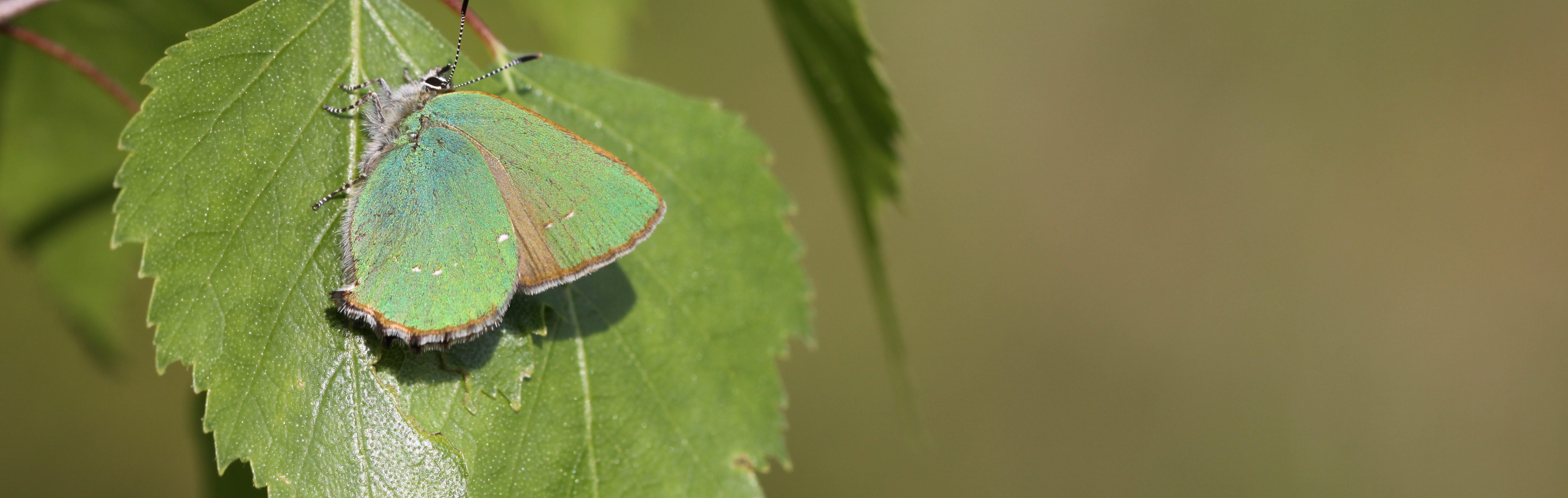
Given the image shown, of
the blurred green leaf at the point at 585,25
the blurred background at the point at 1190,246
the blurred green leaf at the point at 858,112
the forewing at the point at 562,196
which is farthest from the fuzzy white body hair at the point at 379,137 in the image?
the blurred background at the point at 1190,246

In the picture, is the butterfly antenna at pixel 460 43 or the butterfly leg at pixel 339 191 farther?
the butterfly antenna at pixel 460 43

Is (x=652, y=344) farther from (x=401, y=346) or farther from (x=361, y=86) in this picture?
(x=361, y=86)

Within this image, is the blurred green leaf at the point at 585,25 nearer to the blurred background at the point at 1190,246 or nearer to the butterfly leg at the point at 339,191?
the butterfly leg at the point at 339,191

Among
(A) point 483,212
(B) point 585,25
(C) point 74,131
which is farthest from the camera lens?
(B) point 585,25

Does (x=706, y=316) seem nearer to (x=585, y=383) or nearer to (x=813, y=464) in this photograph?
(x=585, y=383)

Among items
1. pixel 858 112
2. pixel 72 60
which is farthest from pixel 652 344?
pixel 72 60
